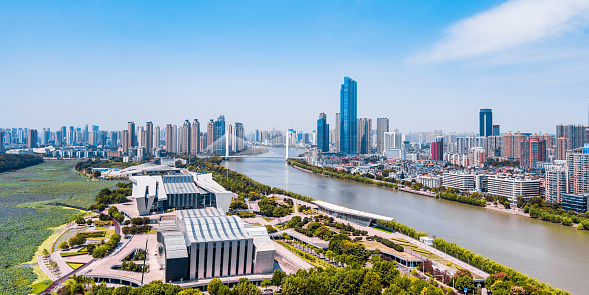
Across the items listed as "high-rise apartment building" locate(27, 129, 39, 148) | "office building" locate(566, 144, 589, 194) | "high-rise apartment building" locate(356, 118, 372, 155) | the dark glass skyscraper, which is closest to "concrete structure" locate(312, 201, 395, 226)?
"office building" locate(566, 144, 589, 194)

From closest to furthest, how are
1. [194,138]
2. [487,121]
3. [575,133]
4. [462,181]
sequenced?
[462,181] → [575,133] → [194,138] → [487,121]

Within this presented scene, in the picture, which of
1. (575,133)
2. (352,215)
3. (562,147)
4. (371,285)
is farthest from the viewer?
(575,133)

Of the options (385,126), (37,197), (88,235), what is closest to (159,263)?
(88,235)

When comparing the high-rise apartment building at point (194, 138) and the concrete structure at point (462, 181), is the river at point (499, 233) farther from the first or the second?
the high-rise apartment building at point (194, 138)

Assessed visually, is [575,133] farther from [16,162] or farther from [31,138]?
[31,138]

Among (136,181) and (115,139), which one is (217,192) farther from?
(115,139)

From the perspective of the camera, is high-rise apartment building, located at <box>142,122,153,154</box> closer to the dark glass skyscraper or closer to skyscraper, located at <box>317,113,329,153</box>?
skyscraper, located at <box>317,113,329,153</box>

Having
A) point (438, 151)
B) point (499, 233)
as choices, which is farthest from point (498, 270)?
point (438, 151)
